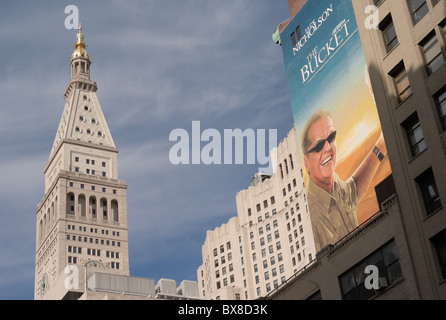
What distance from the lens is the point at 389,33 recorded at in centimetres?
4394

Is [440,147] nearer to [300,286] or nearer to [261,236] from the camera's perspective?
[300,286]

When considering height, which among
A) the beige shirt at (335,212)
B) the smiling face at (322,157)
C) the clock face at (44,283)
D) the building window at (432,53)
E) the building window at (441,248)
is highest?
the clock face at (44,283)

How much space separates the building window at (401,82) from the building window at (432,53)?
71.2 inches

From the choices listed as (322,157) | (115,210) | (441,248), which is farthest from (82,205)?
(441,248)

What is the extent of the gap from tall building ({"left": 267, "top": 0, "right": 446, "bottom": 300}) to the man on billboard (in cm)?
3030

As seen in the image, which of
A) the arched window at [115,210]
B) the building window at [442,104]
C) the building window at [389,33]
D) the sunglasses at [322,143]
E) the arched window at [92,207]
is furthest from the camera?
the arched window at [115,210]

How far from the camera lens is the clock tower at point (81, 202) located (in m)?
164

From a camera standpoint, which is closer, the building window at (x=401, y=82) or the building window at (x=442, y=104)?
the building window at (x=442, y=104)

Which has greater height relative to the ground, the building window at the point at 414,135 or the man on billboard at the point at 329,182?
the man on billboard at the point at 329,182

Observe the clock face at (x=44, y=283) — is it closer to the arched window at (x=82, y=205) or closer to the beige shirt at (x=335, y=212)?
the arched window at (x=82, y=205)

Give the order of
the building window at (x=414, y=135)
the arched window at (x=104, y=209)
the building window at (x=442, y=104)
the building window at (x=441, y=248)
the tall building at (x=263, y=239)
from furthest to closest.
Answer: the arched window at (x=104, y=209), the tall building at (x=263, y=239), the building window at (x=414, y=135), the building window at (x=442, y=104), the building window at (x=441, y=248)

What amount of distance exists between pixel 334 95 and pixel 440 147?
4428 centimetres

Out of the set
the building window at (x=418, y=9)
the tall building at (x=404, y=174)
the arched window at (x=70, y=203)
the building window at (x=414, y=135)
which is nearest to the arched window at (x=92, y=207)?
the arched window at (x=70, y=203)

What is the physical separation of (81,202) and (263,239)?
4494 cm
